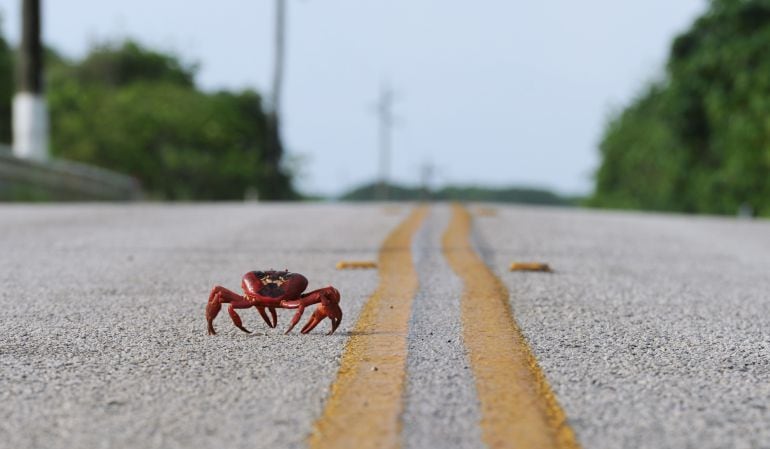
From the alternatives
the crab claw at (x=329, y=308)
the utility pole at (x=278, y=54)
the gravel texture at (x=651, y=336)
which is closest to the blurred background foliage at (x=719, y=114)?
the utility pole at (x=278, y=54)

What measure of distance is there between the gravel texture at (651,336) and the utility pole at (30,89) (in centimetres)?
1375

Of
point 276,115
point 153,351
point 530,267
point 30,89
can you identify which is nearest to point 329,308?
point 153,351

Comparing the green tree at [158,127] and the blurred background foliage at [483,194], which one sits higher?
the green tree at [158,127]

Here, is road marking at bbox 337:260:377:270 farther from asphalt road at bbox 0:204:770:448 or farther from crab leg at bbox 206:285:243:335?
crab leg at bbox 206:285:243:335

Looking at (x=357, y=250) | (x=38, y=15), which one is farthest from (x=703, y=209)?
(x=357, y=250)

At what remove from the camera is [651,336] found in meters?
3.88

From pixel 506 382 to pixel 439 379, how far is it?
7.5 inches

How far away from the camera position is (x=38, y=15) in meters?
19.6

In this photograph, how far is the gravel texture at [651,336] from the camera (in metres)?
2.55

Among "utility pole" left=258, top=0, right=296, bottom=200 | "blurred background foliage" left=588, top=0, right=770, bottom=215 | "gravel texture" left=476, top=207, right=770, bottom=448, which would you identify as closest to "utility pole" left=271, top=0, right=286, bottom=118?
"utility pole" left=258, top=0, right=296, bottom=200

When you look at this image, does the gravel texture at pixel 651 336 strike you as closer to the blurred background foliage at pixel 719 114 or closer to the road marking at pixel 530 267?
the road marking at pixel 530 267

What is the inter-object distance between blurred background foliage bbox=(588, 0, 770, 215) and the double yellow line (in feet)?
98.9

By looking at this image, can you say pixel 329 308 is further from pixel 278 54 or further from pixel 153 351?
pixel 278 54

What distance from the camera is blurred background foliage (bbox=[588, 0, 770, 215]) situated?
3331 cm
